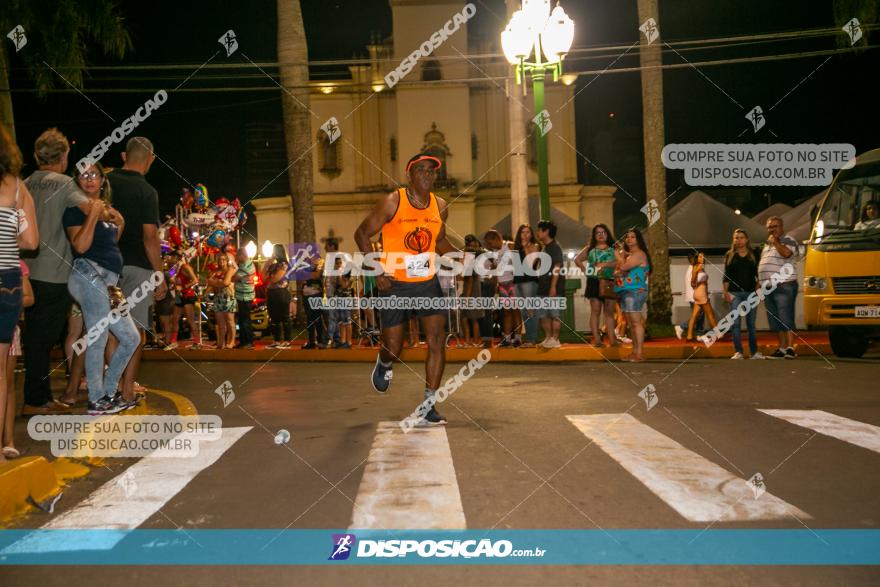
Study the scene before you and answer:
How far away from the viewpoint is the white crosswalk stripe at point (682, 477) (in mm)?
4742

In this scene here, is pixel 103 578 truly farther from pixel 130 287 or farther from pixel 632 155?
pixel 632 155

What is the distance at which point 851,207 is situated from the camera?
1416cm

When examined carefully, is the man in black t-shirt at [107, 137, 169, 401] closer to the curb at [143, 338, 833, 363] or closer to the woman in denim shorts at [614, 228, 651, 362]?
the curb at [143, 338, 833, 363]

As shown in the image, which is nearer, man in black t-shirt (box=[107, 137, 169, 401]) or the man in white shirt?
man in black t-shirt (box=[107, 137, 169, 401])

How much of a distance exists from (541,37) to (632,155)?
4596 centimetres

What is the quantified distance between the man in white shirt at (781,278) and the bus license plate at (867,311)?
0.90m

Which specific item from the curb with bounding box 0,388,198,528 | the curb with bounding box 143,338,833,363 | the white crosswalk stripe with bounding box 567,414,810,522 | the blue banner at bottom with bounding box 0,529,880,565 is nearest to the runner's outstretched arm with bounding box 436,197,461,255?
the white crosswalk stripe with bounding box 567,414,810,522

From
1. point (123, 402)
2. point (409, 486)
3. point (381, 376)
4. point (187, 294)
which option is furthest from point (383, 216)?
point (187, 294)

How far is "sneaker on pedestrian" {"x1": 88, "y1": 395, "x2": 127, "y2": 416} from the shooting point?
292 inches

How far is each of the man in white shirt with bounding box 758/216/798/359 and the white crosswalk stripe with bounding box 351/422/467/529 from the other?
8.31 m

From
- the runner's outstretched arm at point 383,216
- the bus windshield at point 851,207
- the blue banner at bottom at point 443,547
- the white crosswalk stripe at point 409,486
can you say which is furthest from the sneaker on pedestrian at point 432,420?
the bus windshield at point 851,207

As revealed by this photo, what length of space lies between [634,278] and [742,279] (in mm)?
1763

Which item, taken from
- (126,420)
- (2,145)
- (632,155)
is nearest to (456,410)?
(126,420)

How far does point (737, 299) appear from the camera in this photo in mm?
13875
